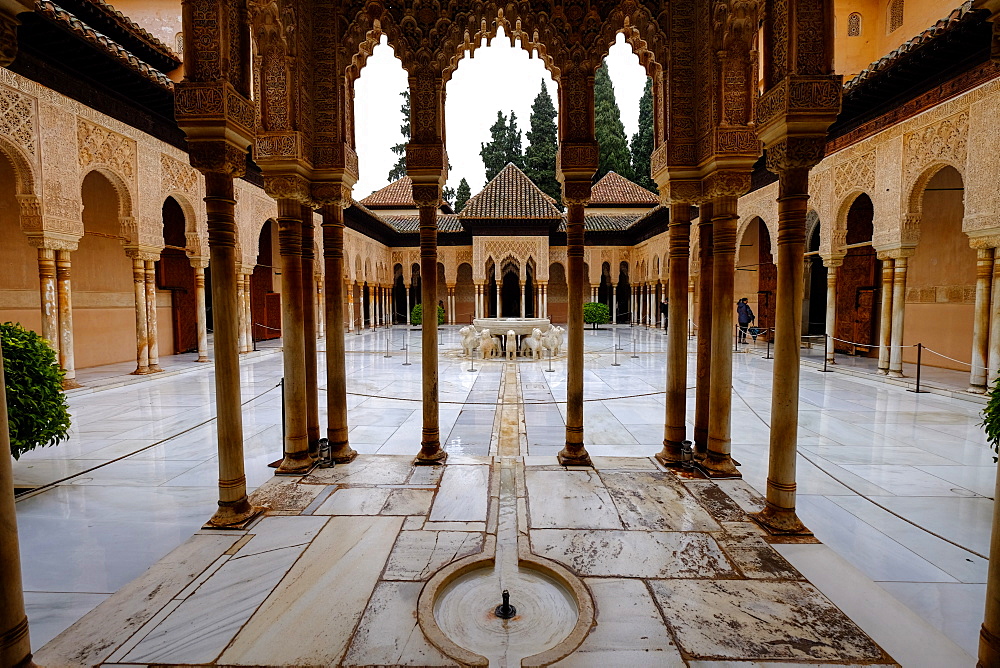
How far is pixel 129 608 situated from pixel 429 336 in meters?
2.81

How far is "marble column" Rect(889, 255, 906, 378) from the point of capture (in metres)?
9.55

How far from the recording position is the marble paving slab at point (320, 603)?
206cm

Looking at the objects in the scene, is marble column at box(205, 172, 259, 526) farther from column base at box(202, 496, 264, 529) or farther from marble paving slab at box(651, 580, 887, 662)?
marble paving slab at box(651, 580, 887, 662)

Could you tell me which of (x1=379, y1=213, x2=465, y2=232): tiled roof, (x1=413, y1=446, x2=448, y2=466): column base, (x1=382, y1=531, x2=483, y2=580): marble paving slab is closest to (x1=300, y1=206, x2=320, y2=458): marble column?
(x1=413, y1=446, x2=448, y2=466): column base

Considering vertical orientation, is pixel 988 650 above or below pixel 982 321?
below

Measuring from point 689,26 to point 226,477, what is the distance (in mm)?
5308

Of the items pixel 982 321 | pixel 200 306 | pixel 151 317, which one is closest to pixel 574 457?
pixel 982 321

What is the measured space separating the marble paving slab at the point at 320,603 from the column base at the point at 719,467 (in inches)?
106

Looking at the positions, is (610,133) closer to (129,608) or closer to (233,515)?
(233,515)

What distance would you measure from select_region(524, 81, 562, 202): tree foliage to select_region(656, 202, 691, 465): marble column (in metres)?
33.1

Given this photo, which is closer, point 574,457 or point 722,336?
point 722,336

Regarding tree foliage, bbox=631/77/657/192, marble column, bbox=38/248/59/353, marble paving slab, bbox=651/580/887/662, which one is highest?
tree foliage, bbox=631/77/657/192

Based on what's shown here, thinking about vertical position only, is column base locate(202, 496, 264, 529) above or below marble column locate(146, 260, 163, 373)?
below

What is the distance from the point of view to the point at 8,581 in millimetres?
1937
